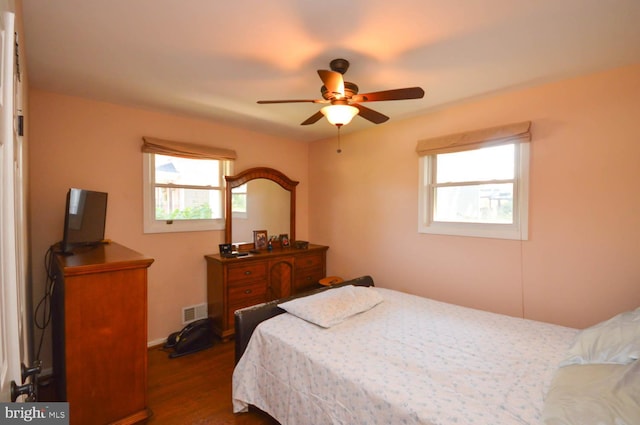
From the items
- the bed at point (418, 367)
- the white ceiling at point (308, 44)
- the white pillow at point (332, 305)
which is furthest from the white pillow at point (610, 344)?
the white ceiling at point (308, 44)

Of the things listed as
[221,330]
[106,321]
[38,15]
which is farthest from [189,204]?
[38,15]

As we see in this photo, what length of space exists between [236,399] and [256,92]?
2.43 metres

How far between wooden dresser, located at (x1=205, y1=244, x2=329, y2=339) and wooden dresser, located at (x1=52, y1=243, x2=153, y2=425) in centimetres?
126

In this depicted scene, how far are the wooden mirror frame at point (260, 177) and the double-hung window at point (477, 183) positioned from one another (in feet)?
6.22

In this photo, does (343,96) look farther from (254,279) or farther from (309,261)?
(309,261)

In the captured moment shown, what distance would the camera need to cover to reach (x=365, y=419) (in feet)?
4.48

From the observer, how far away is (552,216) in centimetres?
247

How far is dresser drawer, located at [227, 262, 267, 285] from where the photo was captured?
129 inches

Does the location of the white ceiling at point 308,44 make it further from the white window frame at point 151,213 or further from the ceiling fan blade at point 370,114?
the white window frame at point 151,213

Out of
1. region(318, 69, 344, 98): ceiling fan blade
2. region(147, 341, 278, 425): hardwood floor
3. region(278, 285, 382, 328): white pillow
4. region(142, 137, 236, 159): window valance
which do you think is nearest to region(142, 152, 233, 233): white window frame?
region(142, 137, 236, 159): window valance

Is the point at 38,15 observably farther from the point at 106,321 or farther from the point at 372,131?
the point at 372,131

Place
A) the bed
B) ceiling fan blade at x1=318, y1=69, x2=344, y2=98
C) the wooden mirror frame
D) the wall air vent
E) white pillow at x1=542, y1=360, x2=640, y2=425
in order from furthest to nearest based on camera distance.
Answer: the wooden mirror frame < the wall air vent < ceiling fan blade at x1=318, y1=69, x2=344, y2=98 < the bed < white pillow at x1=542, y1=360, x2=640, y2=425

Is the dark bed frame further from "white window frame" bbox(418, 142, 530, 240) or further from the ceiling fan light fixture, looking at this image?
"white window frame" bbox(418, 142, 530, 240)

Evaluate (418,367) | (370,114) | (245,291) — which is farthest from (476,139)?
(245,291)
